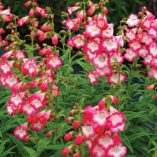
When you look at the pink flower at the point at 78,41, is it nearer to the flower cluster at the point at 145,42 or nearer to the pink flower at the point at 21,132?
the flower cluster at the point at 145,42

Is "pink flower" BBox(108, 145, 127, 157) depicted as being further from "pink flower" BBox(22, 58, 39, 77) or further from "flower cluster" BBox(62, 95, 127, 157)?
"pink flower" BBox(22, 58, 39, 77)

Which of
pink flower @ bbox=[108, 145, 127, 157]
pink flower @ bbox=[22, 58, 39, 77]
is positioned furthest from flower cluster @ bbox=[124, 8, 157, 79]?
pink flower @ bbox=[108, 145, 127, 157]

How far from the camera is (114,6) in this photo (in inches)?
326

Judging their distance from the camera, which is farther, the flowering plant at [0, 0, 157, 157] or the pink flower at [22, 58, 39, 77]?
the pink flower at [22, 58, 39, 77]

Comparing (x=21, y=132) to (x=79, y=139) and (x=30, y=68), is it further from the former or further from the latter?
(x=79, y=139)

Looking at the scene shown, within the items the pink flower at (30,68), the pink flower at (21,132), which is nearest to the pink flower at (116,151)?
the pink flower at (21,132)

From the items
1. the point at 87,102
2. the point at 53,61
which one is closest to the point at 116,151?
the point at 53,61

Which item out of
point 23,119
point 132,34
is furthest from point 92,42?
point 23,119

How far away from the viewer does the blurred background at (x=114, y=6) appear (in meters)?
8.16

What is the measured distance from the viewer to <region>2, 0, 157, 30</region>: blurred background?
816cm

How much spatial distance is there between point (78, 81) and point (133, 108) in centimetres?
66

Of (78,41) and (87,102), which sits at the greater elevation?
(78,41)

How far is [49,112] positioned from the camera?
391 cm

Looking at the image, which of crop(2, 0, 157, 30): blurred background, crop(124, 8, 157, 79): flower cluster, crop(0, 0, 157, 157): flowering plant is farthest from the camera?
crop(2, 0, 157, 30): blurred background
